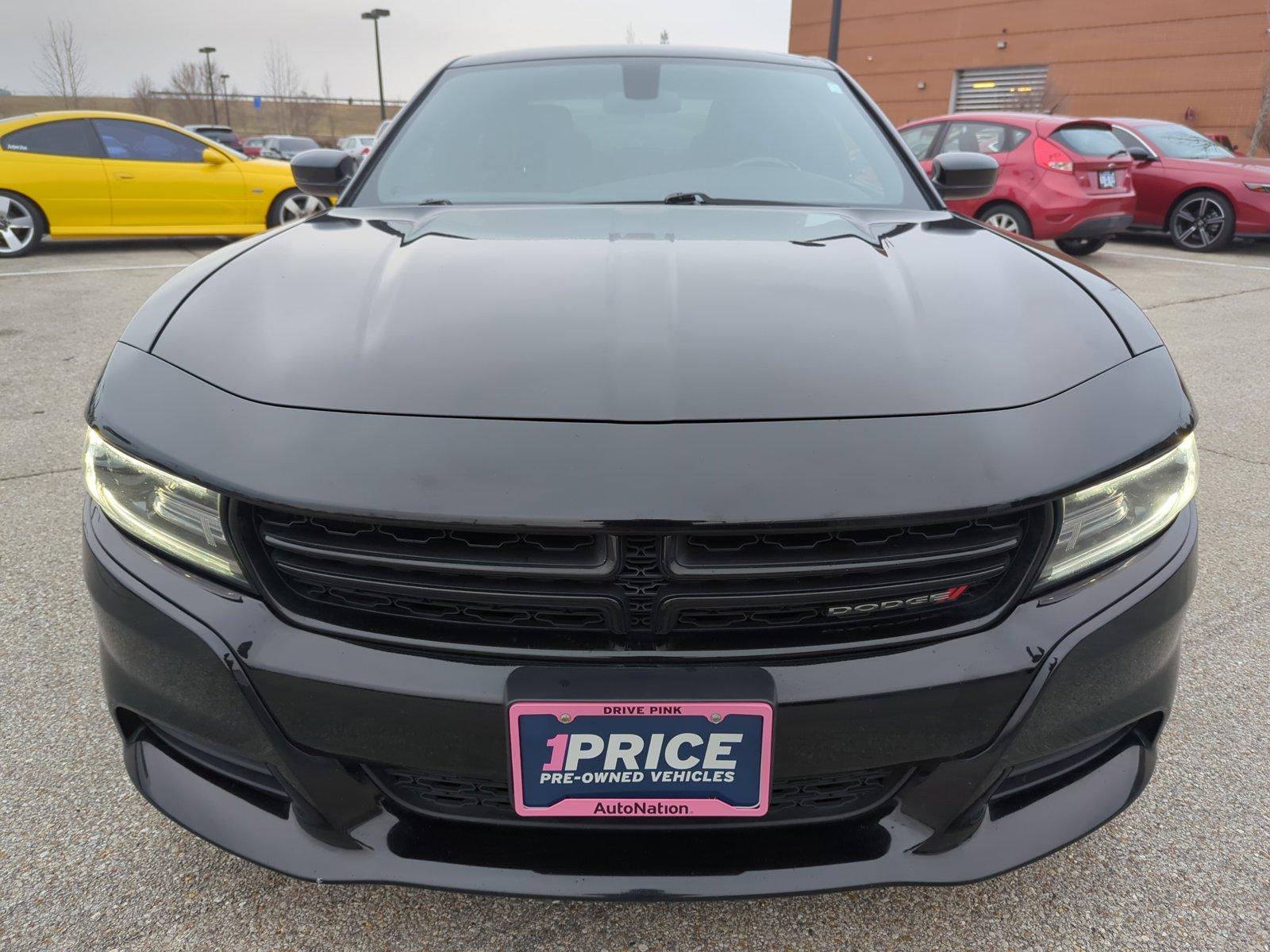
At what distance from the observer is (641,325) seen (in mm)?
1334

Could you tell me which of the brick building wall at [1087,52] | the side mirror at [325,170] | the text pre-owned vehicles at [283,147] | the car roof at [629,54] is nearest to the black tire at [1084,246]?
the car roof at [629,54]

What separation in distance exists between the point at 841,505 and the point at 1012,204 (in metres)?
8.50

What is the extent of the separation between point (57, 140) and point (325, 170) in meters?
7.48

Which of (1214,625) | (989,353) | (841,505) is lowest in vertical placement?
(1214,625)

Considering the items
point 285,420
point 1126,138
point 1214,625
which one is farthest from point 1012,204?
point 285,420

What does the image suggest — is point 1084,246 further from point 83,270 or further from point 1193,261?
point 83,270

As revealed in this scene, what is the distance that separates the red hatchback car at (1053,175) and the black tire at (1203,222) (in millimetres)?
1616

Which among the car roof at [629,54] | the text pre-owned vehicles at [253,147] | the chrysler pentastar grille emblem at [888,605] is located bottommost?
the text pre-owned vehicles at [253,147]

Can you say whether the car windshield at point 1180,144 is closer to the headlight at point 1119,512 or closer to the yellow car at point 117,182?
the yellow car at point 117,182

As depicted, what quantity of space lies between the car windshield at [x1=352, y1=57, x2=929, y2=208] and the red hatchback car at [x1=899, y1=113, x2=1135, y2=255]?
20.4 feet

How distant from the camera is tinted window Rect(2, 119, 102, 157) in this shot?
823 centimetres

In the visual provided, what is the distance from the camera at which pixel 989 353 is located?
132 centimetres

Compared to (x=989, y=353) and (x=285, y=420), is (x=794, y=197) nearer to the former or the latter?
(x=989, y=353)

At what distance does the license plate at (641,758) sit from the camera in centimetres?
111
